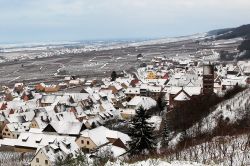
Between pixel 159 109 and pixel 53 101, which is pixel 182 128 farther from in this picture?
pixel 53 101

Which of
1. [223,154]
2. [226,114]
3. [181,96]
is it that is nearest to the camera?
[223,154]

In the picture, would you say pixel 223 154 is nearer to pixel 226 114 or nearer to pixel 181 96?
pixel 226 114

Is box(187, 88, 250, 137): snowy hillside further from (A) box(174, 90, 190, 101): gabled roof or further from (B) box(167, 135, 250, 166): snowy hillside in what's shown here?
(A) box(174, 90, 190, 101): gabled roof

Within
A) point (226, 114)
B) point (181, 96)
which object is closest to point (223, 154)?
point (226, 114)

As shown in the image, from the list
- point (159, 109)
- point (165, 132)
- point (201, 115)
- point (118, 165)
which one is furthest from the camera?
point (159, 109)

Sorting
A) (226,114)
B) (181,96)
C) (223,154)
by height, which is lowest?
(181,96)

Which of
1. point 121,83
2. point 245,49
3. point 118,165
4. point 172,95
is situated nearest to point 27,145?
point 172,95

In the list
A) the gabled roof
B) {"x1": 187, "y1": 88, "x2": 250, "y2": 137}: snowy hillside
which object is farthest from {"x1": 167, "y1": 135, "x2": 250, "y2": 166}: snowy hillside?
the gabled roof

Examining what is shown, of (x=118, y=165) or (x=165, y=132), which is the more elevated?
(x=118, y=165)

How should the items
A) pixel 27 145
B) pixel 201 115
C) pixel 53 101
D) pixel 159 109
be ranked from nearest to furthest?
pixel 201 115 < pixel 27 145 < pixel 159 109 < pixel 53 101

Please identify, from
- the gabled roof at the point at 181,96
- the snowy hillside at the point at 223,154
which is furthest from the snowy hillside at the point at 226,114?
the gabled roof at the point at 181,96

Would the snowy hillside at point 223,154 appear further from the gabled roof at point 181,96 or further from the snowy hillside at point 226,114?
the gabled roof at point 181,96
